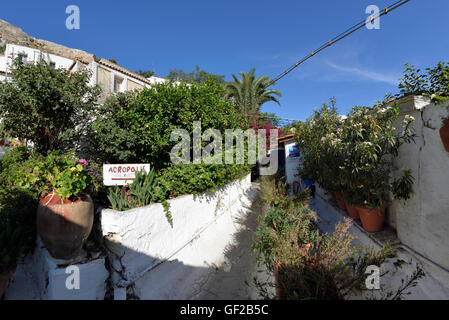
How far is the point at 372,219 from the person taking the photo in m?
3.79

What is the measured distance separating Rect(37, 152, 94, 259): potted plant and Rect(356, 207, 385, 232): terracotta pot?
447 cm


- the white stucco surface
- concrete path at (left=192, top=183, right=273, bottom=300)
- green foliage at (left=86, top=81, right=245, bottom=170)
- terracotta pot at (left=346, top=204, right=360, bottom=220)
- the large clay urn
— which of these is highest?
green foliage at (left=86, top=81, right=245, bottom=170)

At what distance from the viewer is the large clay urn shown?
2475 mm

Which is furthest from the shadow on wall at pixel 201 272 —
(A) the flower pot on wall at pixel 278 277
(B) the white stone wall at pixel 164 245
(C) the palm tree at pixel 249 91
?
(C) the palm tree at pixel 249 91

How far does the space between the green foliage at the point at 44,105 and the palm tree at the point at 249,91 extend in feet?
38.0

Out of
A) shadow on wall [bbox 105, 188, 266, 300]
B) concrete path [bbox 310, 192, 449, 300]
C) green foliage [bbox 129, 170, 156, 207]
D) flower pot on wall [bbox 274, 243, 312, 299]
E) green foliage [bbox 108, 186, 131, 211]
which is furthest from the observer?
green foliage [bbox 129, 170, 156, 207]

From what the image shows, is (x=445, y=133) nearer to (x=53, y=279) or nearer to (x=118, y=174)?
(x=118, y=174)

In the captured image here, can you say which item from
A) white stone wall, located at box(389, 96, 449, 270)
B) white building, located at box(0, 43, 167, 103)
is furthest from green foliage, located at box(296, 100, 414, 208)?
white building, located at box(0, 43, 167, 103)

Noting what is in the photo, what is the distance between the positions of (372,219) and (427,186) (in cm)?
118
